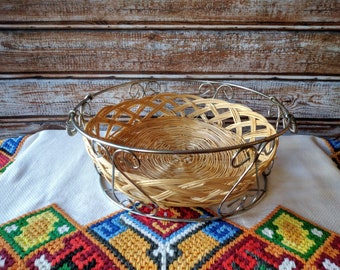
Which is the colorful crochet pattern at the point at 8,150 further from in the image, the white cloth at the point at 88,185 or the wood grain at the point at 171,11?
the wood grain at the point at 171,11

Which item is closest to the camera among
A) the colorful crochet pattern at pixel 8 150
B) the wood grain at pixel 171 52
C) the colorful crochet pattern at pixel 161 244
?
the colorful crochet pattern at pixel 161 244

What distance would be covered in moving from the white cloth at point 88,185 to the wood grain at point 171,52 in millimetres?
212

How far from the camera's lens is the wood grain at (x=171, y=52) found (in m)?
0.68

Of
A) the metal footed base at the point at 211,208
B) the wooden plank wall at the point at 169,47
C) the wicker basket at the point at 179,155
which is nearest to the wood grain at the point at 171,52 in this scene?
the wooden plank wall at the point at 169,47

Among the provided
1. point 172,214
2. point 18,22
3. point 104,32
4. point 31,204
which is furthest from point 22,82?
point 172,214

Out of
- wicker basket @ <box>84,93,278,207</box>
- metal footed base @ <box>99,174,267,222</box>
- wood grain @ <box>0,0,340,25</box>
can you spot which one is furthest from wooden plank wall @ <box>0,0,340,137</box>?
metal footed base @ <box>99,174,267,222</box>

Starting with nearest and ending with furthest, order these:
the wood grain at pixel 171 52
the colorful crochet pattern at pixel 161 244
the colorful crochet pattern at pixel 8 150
→ the colorful crochet pattern at pixel 161 244
the colorful crochet pattern at pixel 8 150
the wood grain at pixel 171 52

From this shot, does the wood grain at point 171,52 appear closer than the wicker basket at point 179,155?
No

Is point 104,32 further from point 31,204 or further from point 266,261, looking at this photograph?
point 266,261

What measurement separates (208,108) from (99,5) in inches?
14.1

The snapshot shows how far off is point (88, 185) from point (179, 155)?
180 mm

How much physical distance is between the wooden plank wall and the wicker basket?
5.0 inches

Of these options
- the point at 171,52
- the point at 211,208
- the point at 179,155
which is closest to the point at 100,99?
the point at 171,52

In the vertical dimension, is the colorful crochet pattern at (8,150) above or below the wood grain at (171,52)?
below
